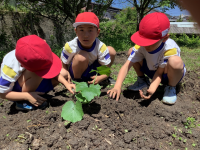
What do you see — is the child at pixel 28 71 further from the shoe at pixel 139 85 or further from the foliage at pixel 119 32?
the foliage at pixel 119 32

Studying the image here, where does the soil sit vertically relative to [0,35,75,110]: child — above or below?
below

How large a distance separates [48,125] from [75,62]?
3.05 ft

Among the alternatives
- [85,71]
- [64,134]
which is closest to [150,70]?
[85,71]

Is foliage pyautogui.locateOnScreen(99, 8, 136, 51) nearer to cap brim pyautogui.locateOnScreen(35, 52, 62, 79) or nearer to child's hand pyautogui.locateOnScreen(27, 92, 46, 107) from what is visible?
cap brim pyautogui.locateOnScreen(35, 52, 62, 79)

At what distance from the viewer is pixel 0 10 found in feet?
13.8

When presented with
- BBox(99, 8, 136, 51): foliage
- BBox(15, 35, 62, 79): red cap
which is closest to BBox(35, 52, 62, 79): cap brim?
BBox(15, 35, 62, 79): red cap

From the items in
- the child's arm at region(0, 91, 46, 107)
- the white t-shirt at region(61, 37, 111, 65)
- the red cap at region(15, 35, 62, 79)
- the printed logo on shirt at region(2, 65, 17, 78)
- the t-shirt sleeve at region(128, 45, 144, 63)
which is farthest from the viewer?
the white t-shirt at region(61, 37, 111, 65)

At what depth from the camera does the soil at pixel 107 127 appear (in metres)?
1.27

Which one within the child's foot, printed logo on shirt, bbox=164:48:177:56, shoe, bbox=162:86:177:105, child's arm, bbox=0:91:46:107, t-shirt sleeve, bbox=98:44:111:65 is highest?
printed logo on shirt, bbox=164:48:177:56

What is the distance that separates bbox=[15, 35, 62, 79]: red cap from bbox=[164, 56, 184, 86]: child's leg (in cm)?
125

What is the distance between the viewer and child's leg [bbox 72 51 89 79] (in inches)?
80.7

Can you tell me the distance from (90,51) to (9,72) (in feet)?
3.26

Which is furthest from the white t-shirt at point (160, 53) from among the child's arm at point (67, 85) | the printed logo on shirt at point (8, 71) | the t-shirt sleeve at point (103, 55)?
the printed logo on shirt at point (8, 71)

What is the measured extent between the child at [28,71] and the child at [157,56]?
2.42 feet
